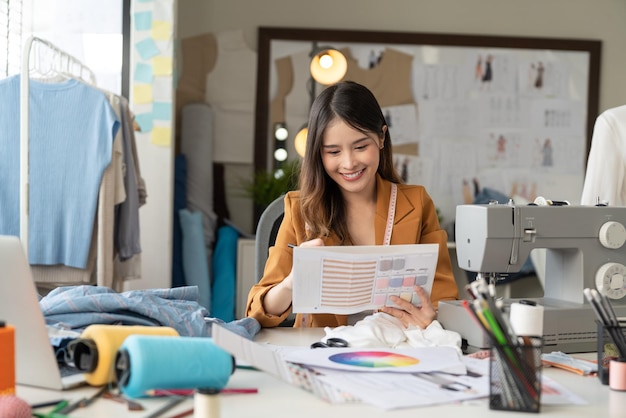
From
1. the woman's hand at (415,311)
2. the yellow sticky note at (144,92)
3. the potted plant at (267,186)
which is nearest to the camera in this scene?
the woman's hand at (415,311)

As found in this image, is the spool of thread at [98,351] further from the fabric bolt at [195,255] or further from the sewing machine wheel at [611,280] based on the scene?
the fabric bolt at [195,255]

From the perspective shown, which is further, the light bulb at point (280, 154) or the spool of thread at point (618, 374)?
the light bulb at point (280, 154)

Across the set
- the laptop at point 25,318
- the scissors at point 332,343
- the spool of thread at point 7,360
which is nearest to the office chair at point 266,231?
the scissors at point 332,343

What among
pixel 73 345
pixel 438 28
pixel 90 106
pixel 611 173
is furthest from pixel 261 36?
pixel 73 345

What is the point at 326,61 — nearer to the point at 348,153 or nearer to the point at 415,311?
the point at 348,153

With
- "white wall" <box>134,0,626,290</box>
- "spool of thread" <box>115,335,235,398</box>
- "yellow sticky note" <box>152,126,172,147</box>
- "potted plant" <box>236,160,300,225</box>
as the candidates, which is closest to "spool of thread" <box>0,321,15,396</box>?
"spool of thread" <box>115,335,235,398</box>

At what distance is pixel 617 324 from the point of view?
130cm

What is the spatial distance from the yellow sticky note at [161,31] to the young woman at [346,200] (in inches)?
84.6

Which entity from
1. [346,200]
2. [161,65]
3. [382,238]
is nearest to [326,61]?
[161,65]

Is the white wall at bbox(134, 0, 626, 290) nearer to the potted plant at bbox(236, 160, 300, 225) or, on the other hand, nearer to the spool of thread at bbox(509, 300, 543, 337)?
the potted plant at bbox(236, 160, 300, 225)

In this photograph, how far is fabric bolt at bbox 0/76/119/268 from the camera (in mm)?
3105

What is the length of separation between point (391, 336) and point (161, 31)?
Answer: 2.83 metres

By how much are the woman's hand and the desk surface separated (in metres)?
0.48

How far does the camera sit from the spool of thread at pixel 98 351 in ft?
3.91
